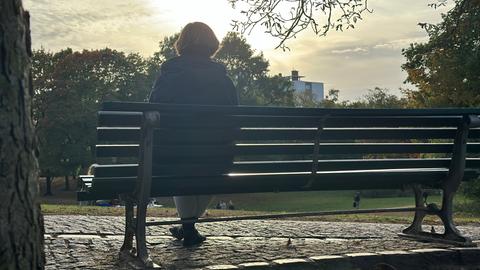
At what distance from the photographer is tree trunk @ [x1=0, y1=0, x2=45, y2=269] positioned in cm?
255

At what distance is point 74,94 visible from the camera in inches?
1801

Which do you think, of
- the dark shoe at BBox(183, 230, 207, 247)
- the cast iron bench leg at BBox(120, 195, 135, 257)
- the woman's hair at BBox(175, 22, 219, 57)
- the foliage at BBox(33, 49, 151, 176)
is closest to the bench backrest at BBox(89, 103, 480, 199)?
the cast iron bench leg at BBox(120, 195, 135, 257)

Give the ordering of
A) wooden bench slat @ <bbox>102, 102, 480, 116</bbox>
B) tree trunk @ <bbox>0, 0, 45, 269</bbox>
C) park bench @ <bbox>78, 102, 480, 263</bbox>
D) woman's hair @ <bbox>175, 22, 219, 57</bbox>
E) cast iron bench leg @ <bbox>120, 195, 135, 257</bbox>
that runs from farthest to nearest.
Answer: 1. woman's hair @ <bbox>175, 22, 219, 57</bbox>
2. cast iron bench leg @ <bbox>120, 195, 135, 257</bbox>
3. park bench @ <bbox>78, 102, 480, 263</bbox>
4. wooden bench slat @ <bbox>102, 102, 480, 116</bbox>
5. tree trunk @ <bbox>0, 0, 45, 269</bbox>

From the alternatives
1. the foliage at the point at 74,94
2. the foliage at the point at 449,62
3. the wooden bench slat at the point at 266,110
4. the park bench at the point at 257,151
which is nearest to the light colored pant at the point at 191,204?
the park bench at the point at 257,151

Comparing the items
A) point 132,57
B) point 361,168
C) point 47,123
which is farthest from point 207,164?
point 132,57

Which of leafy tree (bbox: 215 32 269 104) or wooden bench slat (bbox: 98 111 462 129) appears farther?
leafy tree (bbox: 215 32 269 104)

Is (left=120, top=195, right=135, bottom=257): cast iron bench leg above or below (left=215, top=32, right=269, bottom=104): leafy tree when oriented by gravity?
below

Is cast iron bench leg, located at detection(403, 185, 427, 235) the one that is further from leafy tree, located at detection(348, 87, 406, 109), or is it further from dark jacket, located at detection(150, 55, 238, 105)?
leafy tree, located at detection(348, 87, 406, 109)

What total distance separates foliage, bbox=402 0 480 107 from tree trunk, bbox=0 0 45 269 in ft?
51.1

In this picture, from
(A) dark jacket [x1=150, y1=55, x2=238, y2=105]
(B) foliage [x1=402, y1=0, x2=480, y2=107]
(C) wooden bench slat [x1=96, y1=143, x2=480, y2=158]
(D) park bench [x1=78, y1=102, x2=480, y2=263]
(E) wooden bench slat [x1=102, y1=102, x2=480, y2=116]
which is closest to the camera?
(E) wooden bench slat [x1=102, y1=102, x2=480, y2=116]

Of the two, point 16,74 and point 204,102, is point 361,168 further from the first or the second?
point 16,74

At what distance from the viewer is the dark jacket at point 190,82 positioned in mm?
5074

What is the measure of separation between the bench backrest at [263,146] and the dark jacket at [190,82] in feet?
1.76

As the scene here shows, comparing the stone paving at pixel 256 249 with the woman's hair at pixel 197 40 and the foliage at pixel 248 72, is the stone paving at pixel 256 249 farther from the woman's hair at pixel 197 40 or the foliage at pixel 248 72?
the foliage at pixel 248 72
